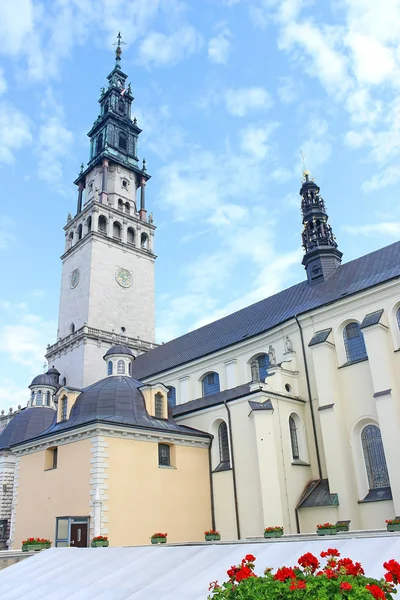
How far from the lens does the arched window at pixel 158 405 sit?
2725 cm

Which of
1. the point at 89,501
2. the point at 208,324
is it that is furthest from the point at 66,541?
the point at 208,324

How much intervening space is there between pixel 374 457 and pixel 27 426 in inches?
893

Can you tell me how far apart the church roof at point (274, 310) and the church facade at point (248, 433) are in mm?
150

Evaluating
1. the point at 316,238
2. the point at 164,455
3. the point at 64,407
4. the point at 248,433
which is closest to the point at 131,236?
the point at 316,238

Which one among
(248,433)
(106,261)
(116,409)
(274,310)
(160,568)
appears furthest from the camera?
(106,261)

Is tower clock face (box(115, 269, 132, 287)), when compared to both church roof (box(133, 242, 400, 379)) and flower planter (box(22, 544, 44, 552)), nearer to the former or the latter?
church roof (box(133, 242, 400, 379))

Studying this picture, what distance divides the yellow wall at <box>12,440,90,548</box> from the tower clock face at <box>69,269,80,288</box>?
23.7m

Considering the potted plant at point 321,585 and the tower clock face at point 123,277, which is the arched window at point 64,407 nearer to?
the tower clock face at point 123,277


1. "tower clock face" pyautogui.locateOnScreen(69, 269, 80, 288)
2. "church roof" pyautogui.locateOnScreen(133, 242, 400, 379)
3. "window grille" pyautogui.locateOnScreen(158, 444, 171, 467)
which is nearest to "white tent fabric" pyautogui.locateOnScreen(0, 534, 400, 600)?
"window grille" pyautogui.locateOnScreen(158, 444, 171, 467)

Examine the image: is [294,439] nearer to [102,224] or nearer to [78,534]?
[78,534]

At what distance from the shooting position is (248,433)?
981 inches

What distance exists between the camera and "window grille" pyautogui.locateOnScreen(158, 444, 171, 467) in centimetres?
2500

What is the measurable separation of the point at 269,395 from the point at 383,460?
5812 millimetres

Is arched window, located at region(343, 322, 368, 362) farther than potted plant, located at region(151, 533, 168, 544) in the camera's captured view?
Yes
